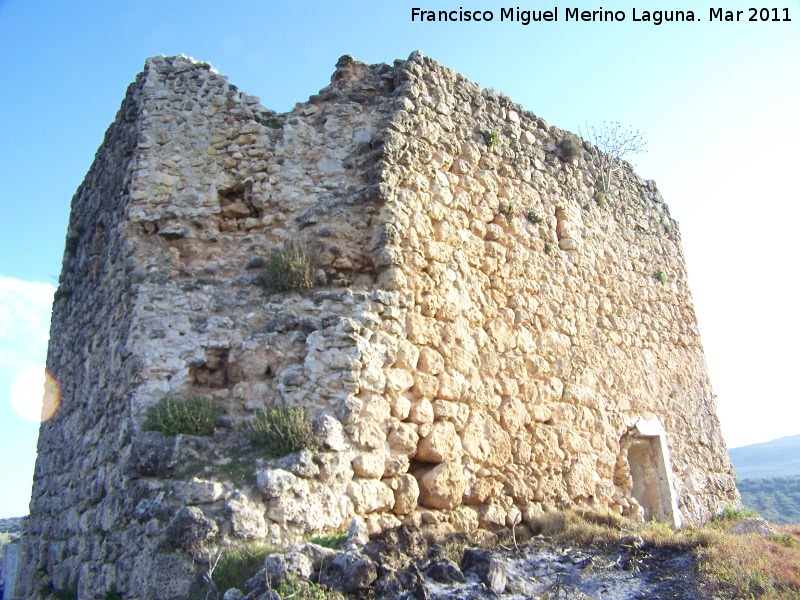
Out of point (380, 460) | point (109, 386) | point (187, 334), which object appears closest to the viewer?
point (380, 460)

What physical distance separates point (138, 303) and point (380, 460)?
6.79 feet

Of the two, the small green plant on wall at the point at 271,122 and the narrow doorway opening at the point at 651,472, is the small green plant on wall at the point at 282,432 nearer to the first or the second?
the small green plant on wall at the point at 271,122

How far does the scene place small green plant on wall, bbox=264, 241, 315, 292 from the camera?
17.0ft

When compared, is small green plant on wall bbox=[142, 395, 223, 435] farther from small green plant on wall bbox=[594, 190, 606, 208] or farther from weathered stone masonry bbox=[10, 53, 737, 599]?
small green plant on wall bbox=[594, 190, 606, 208]

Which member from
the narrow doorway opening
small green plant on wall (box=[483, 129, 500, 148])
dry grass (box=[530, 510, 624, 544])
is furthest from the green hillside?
small green plant on wall (box=[483, 129, 500, 148])

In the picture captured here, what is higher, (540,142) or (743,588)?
(540,142)

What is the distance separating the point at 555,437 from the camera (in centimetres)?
612

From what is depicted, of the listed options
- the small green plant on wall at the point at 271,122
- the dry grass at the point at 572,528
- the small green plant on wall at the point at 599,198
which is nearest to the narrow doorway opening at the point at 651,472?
the dry grass at the point at 572,528

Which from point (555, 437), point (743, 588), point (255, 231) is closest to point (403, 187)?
point (255, 231)

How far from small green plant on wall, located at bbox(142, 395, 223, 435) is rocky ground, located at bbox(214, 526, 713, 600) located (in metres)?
1.18

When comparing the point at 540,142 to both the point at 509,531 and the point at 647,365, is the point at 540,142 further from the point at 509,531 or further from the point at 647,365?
the point at 509,531

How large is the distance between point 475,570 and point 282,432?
4.63 feet

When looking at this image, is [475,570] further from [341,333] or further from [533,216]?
[533,216]

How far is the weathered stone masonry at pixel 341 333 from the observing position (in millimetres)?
4461
